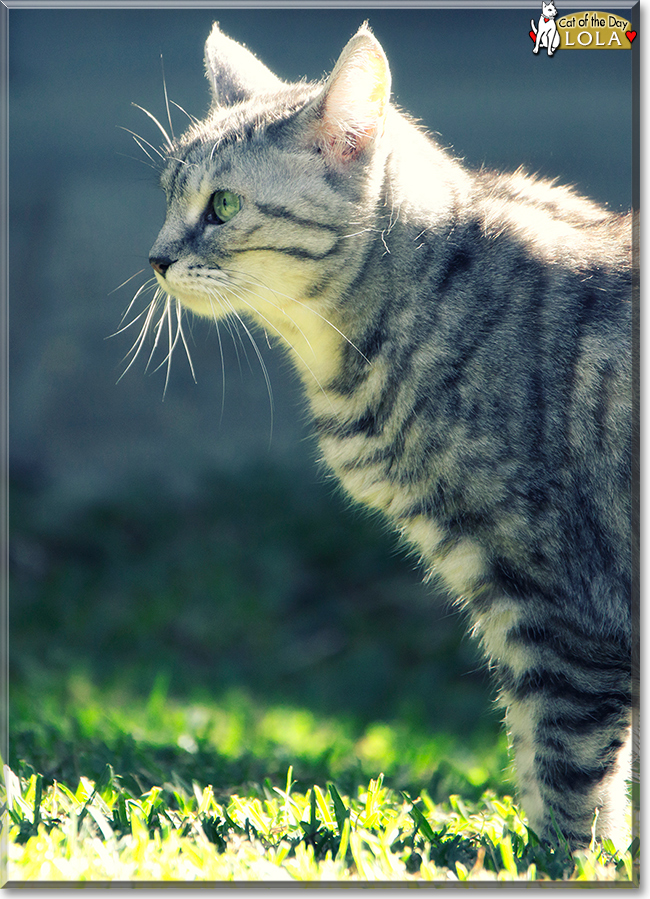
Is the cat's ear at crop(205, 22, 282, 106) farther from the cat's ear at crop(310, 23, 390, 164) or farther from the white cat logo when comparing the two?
the white cat logo

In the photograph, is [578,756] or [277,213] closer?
[578,756]

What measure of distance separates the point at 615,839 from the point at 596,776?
130mm

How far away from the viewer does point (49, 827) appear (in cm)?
183

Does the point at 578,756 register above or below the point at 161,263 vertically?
below

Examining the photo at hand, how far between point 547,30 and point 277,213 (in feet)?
2.34

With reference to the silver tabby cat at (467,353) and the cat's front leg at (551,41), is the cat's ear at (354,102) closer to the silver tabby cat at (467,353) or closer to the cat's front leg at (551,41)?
the silver tabby cat at (467,353)

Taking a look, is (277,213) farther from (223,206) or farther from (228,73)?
(228,73)

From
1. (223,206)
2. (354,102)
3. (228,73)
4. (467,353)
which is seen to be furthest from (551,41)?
(228,73)

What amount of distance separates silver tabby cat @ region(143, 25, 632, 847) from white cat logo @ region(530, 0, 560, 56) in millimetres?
332

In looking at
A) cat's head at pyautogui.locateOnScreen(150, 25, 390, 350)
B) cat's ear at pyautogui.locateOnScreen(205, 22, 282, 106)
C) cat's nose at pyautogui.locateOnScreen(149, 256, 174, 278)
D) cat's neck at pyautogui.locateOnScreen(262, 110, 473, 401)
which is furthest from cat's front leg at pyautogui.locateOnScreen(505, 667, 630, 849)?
cat's ear at pyautogui.locateOnScreen(205, 22, 282, 106)

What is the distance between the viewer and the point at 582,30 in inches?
70.9

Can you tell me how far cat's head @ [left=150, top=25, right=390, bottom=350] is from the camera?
2.03m

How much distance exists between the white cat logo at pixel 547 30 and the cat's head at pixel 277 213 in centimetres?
36

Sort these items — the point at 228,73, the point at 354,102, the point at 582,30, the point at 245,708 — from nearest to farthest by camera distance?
the point at 582,30 → the point at 354,102 → the point at 228,73 → the point at 245,708
